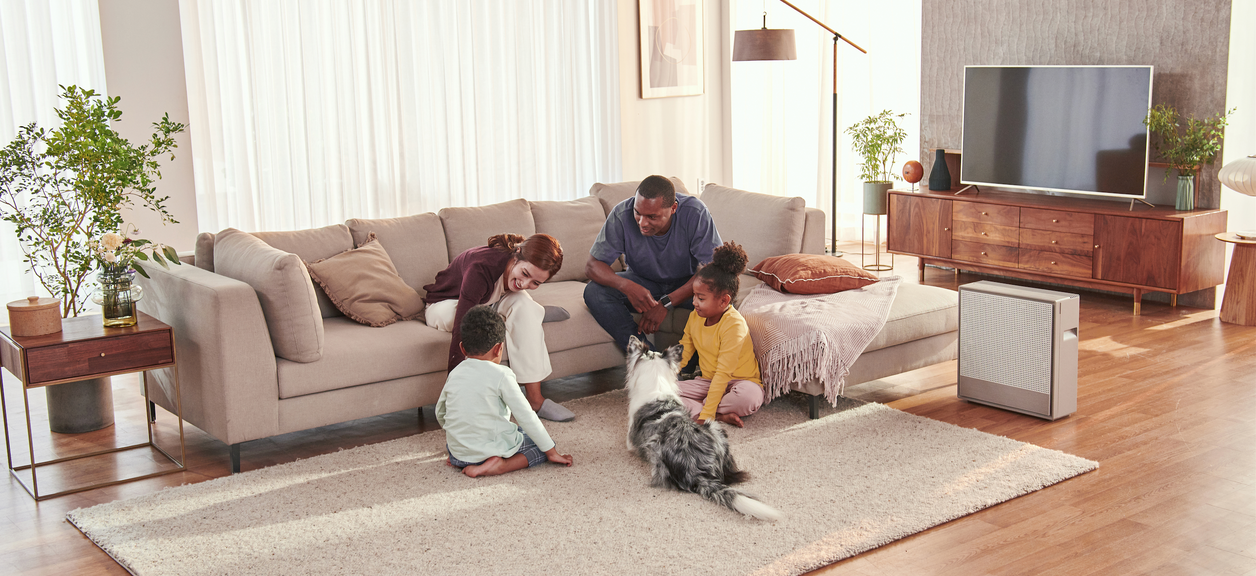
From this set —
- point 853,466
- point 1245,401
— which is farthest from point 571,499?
point 1245,401

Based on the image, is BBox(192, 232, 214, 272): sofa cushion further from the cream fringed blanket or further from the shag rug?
the cream fringed blanket

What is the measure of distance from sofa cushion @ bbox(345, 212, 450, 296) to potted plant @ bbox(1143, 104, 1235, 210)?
3.83 meters

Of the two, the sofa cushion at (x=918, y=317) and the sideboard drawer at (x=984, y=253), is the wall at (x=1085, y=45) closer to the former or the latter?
the sideboard drawer at (x=984, y=253)

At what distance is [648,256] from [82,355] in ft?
6.74

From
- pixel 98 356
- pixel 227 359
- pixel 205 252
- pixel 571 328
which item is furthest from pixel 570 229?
pixel 98 356

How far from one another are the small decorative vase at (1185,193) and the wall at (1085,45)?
0.56ft

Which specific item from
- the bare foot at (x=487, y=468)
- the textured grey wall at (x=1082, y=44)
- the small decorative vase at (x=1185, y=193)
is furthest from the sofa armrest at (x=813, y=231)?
the textured grey wall at (x=1082, y=44)

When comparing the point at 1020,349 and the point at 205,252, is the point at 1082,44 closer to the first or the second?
the point at 1020,349

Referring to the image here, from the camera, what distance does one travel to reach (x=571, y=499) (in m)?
3.09

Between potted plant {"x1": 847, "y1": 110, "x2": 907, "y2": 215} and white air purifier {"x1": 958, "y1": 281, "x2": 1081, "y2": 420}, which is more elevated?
potted plant {"x1": 847, "y1": 110, "x2": 907, "y2": 215}

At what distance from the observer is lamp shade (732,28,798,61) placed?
5930 mm

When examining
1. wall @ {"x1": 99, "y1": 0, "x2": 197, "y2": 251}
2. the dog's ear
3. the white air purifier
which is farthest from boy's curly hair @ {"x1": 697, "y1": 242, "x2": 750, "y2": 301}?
wall @ {"x1": 99, "y1": 0, "x2": 197, "y2": 251}

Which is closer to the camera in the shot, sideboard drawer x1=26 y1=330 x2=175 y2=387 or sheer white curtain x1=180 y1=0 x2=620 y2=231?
sideboard drawer x1=26 y1=330 x2=175 y2=387

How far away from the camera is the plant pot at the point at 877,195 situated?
692 centimetres
